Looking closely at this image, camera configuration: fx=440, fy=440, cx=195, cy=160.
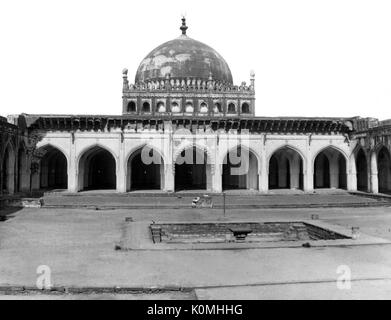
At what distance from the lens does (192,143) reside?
76.3ft

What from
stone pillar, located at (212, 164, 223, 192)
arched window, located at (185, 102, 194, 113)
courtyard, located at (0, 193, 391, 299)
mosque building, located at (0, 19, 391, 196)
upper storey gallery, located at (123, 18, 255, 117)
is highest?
upper storey gallery, located at (123, 18, 255, 117)

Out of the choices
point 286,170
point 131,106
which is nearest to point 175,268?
point 286,170

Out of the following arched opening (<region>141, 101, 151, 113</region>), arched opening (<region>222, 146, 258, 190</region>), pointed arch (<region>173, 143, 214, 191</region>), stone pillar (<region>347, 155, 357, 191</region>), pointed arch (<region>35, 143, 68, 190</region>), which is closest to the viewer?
pointed arch (<region>35, 143, 68, 190</region>)

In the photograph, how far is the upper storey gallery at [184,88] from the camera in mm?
27719

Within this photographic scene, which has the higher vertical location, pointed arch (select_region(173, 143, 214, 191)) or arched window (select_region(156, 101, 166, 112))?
arched window (select_region(156, 101, 166, 112))

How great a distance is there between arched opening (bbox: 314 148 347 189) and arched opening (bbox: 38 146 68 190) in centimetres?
1518

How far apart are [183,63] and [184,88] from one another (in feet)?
6.14

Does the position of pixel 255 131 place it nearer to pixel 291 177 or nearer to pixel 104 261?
pixel 291 177

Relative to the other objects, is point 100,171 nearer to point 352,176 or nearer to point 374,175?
point 352,176

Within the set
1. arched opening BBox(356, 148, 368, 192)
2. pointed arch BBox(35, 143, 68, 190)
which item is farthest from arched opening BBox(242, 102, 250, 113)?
pointed arch BBox(35, 143, 68, 190)

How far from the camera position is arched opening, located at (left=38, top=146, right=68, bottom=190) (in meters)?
24.6

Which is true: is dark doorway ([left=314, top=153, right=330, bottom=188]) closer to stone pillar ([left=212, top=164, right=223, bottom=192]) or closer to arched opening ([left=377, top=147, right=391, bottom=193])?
arched opening ([left=377, top=147, right=391, bottom=193])
